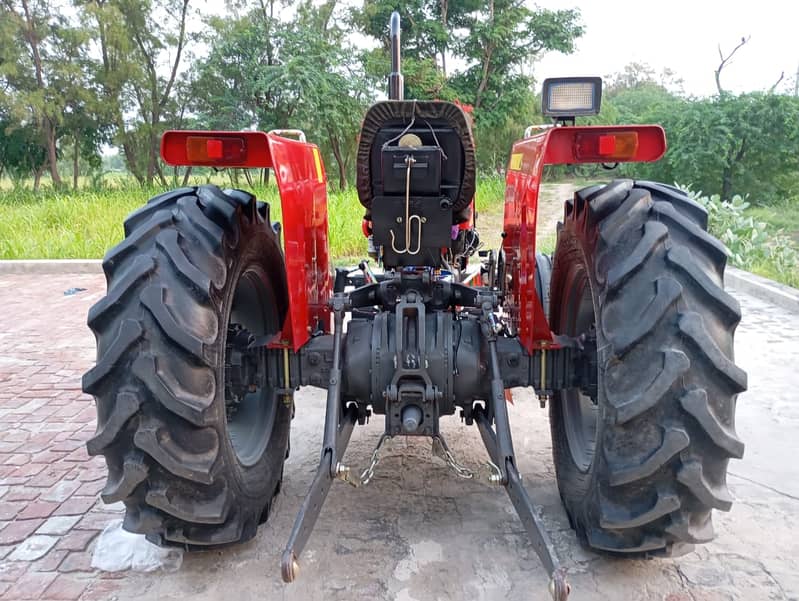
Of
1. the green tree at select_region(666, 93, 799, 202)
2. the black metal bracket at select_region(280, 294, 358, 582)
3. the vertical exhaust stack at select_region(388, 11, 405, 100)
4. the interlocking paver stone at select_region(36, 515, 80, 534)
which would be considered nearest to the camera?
the black metal bracket at select_region(280, 294, 358, 582)

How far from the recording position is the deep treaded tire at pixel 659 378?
203 cm

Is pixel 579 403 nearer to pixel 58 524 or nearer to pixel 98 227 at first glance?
pixel 58 524

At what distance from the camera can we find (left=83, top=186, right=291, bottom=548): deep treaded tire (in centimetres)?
215

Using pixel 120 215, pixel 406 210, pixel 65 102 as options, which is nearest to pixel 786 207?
pixel 120 215

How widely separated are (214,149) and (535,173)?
125 centimetres

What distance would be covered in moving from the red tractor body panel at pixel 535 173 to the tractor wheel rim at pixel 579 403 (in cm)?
24

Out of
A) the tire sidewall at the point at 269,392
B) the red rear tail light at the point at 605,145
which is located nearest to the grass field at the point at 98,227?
the tire sidewall at the point at 269,392

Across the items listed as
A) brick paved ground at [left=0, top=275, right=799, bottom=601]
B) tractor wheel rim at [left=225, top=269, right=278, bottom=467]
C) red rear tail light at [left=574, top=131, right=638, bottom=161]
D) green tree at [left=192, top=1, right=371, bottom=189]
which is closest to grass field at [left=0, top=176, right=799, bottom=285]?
green tree at [left=192, top=1, right=371, bottom=189]

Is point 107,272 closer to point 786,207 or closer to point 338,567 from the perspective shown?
point 338,567

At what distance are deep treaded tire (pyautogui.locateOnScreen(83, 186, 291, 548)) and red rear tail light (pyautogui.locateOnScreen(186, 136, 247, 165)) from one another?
5.9 inches

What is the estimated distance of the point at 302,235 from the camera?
2.73 meters

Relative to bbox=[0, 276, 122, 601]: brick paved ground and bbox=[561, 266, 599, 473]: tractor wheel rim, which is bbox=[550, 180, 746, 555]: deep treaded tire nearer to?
bbox=[561, 266, 599, 473]: tractor wheel rim

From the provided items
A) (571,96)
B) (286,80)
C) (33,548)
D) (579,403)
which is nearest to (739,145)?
(286,80)

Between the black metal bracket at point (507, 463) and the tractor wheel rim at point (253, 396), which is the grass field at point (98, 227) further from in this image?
the black metal bracket at point (507, 463)
